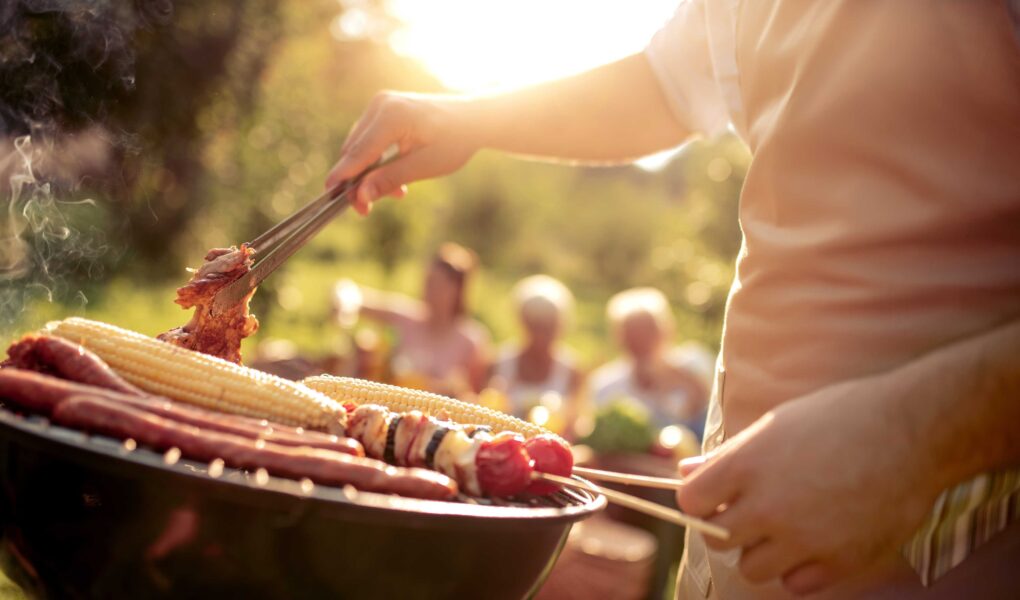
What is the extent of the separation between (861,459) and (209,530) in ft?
2.89

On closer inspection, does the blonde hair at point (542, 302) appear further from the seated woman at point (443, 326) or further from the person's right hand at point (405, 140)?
the person's right hand at point (405, 140)

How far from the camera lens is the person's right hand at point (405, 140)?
2.04 meters

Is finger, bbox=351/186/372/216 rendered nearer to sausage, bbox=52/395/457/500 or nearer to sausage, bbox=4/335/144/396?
sausage, bbox=4/335/144/396

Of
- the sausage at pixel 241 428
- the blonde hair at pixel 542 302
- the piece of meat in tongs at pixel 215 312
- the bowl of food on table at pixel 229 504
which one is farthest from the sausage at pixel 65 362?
the blonde hair at pixel 542 302

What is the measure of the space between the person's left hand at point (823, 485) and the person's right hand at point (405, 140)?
3.94ft

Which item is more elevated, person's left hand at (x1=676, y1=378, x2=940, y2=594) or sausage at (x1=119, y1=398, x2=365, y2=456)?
sausage at (x1=119, y1=398, x2=365, y2=456)

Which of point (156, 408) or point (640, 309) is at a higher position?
point (156, 408)

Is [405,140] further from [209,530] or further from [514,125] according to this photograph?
[209,530]

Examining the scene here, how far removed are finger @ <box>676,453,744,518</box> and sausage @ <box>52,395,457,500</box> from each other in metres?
0.37

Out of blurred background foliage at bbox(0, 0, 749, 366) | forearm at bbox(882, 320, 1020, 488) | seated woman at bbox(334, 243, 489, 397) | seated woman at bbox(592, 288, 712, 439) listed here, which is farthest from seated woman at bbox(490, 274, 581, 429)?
forearm at bbox(882, 320, 1020, 488)

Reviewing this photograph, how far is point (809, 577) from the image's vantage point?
1188 millimetres

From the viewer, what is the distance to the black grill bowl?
1.08 meters

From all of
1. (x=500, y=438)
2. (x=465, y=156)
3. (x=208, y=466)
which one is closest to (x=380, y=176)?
(x=465, y=156)


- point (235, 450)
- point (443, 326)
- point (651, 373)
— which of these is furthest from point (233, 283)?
point (443, 326)
